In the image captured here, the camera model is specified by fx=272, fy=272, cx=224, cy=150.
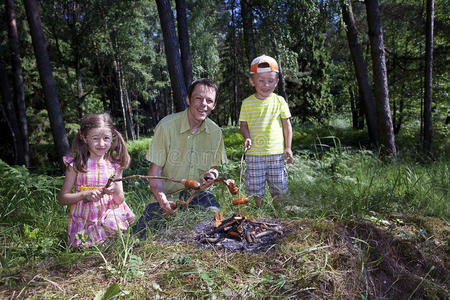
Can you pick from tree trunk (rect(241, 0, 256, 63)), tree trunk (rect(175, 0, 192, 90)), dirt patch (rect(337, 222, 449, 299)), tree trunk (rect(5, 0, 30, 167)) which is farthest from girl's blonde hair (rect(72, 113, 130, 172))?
tree trunk (rect(5, 0, 30, 167))

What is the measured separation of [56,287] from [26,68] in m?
14.9

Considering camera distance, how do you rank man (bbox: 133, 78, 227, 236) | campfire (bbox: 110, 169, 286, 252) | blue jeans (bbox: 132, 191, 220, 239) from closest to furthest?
campfire (bbox: 110, 169, 286, 252) → blue jeans (bbox: 132, 191, 220, 239) → man (bbox: 133, 78, 227, 236)

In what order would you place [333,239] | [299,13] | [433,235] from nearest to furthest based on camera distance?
[333,239] < [433,235] < [299,13]

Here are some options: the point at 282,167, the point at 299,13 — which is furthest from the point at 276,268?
the point at 299,13

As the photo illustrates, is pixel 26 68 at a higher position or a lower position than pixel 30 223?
higher

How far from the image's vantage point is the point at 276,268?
1.66m

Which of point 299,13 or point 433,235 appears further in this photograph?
point 299,13

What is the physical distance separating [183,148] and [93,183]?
90 centimetres

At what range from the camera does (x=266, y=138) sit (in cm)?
334

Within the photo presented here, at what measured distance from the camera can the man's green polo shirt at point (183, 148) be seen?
8.89ft

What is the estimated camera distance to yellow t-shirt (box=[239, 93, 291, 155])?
334cm

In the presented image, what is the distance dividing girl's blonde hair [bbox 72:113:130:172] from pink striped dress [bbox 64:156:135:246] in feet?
0.22

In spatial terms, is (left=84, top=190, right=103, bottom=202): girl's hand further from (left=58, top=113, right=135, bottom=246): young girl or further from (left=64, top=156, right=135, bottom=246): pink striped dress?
(left=64, top=156, right=135, bottom=246): pink striped dress

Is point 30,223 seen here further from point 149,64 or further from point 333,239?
point 149,64
